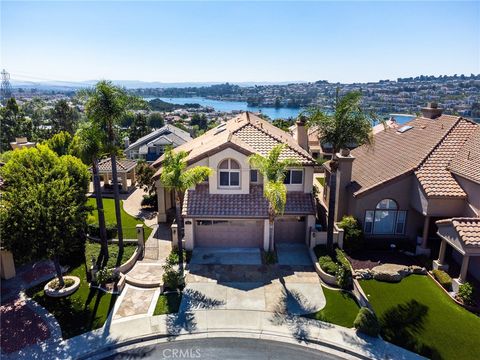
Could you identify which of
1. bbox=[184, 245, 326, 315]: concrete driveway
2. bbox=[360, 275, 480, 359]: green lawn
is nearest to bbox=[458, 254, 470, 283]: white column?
bbox=[360, 275, 480, 359]: green lawn

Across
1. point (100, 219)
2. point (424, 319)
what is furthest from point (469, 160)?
point (100, 219)

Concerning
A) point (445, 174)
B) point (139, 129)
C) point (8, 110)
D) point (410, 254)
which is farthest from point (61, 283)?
point (139, 129)

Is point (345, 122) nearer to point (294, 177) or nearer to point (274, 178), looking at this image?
point (274, 178)

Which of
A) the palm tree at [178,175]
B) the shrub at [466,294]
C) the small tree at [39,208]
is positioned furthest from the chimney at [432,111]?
the small tree at [39,208]

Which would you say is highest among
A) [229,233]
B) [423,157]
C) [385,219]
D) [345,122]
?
[345,122]

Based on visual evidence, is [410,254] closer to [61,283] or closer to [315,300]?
[315,300]
